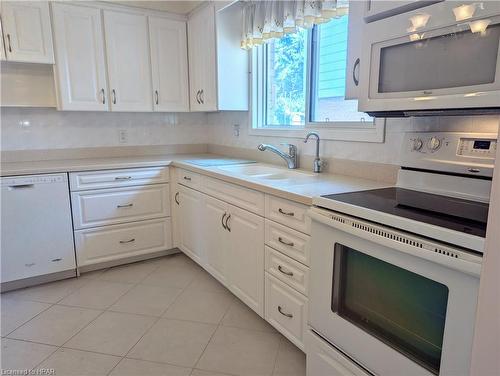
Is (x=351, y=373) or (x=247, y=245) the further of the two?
(x=247, y=245)

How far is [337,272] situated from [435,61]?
2.75ft

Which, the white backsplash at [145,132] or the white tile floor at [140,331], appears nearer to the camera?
the white tile floor at [140,331]

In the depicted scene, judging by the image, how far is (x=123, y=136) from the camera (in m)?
3.27

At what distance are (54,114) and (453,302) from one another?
316 centimetres

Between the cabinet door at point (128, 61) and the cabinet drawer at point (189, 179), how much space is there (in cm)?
74

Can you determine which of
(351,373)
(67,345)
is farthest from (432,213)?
(67,345)

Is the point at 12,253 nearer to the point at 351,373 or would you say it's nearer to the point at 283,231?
the point at 283,231

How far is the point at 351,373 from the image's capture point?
128cm

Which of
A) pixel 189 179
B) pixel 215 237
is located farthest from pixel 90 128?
pixel 215 237

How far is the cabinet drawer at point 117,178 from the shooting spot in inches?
103

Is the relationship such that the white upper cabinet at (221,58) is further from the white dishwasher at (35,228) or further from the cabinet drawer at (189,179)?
the white dishwasher at (35,228)

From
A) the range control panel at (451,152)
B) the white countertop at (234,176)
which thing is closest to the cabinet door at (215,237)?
the white countertop at (234,176)

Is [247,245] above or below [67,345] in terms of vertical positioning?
above

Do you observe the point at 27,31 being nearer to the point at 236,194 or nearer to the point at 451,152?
the point at 236,194
